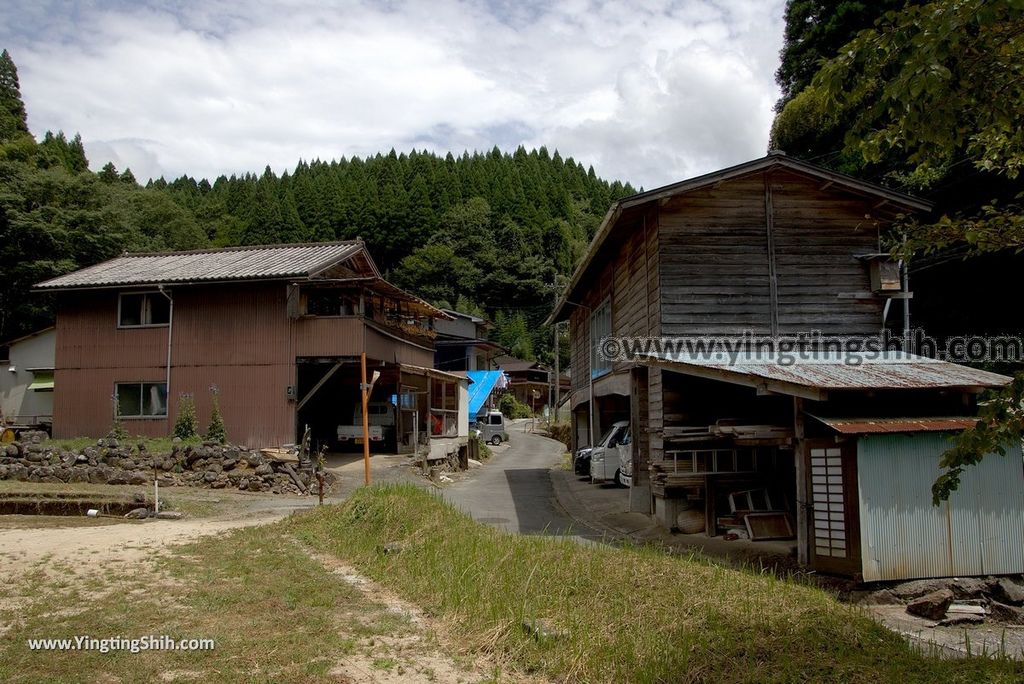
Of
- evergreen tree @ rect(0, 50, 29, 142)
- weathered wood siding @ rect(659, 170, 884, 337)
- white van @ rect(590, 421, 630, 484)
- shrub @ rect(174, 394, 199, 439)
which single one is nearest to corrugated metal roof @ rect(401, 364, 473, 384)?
shrub @ rect(174, 394, 199, 439)

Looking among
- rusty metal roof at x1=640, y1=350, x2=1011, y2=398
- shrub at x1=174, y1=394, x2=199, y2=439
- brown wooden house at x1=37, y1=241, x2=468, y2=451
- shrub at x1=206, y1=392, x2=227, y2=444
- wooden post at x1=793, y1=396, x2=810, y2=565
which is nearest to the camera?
rusty metal roof at x1=640, y1=350, x2=1011, y2=398

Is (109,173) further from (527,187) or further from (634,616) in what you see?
(634,616)

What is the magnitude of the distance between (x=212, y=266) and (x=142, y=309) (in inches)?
94.1

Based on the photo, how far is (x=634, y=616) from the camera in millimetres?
6332

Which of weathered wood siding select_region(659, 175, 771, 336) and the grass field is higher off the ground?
weathered wood siding select_region(659, 175, 771, 336)

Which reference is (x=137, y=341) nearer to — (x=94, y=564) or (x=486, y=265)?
(x=94, y=564)

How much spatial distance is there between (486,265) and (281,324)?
43500mm

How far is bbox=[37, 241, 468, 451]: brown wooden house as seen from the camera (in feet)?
69.3

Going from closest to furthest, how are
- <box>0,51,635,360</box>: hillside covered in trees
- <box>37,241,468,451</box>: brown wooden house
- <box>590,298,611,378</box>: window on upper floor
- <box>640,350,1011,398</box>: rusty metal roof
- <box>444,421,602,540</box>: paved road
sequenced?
<box>640,350,1011,398</box>: rusty metal roof < <box>444,421,602,540</box>: paved road < <box>590,298,611,378</box>: window on upper floor < <box>37,241,468,451</box>: brown wooden house < <box>0,51,635,360</box>: hillside covered in trees

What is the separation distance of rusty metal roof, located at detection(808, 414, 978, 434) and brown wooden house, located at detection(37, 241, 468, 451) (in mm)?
14085

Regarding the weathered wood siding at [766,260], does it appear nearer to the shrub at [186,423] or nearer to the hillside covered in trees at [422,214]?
the shrub at [186,423]

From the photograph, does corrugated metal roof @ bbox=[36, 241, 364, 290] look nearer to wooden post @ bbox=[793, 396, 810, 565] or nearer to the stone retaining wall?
the stone retaining wall

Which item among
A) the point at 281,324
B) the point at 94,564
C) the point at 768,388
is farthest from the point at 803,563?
the point at 281,324

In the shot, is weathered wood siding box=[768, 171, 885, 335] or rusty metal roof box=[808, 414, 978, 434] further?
weathered wood siding box=[768, 171, 885, 335]
